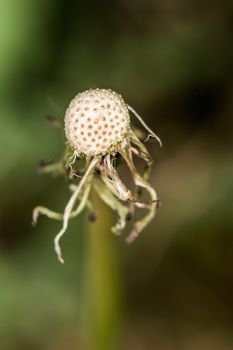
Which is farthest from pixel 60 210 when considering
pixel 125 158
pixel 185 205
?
pixel 125 158

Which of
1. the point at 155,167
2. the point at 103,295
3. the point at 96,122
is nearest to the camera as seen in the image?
the point at 96,122

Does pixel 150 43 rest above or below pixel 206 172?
above

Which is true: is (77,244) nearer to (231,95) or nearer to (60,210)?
(60,210)

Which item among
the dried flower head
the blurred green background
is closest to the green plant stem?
the blurred green background

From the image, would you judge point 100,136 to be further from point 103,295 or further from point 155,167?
point 155,167

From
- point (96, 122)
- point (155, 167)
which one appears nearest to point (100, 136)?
point (96, 122)

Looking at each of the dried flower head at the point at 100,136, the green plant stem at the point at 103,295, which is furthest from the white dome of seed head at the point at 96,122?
the green plant stem at the point at 103,295
